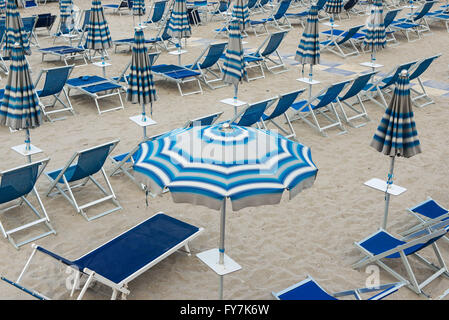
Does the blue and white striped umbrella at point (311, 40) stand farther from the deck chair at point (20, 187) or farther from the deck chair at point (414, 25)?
the deck chair at point (414, 25)

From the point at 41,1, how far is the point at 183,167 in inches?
703

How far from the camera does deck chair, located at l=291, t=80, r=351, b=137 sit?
7938mm

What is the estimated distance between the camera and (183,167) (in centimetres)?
385

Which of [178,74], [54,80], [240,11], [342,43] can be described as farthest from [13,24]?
[342,43]

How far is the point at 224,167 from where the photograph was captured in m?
3.79

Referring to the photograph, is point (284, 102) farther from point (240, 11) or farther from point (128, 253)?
point (240, 11)

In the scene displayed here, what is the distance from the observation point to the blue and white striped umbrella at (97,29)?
9.80 m

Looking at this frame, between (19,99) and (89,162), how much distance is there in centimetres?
98

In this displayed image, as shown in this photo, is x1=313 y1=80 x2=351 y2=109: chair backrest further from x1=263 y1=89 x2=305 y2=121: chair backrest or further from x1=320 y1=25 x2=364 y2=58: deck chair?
x1=320 y1=25 x2=364 y2=58: deck chair

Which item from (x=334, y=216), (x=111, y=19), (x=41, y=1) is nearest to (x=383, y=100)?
(x=334, y=216)

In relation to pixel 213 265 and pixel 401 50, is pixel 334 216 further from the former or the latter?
pixel 401 50

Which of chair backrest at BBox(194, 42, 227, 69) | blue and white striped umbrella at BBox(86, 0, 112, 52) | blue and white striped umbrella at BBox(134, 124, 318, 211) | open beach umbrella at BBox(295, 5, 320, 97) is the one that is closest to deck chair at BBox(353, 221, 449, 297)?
blue and white striped umbrella at BBox(134, 124, 318, 211)

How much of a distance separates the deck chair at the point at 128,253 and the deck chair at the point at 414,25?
1091 cm

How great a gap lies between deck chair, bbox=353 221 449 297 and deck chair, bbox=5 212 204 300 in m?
1.61
